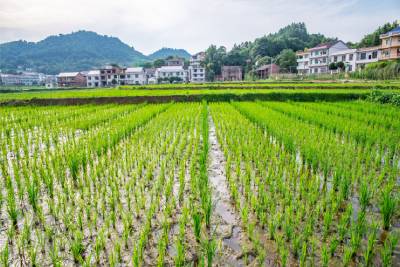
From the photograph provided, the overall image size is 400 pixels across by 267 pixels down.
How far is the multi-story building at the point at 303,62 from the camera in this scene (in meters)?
54.4

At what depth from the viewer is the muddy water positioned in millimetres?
2543

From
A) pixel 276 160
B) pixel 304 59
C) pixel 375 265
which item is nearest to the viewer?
pixel 375 265

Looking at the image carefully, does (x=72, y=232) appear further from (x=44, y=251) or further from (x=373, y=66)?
(x=373, y=66)

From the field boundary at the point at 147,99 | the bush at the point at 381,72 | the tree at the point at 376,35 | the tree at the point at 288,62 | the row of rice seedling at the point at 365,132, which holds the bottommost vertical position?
the row of rice seedling at the point at 365,132

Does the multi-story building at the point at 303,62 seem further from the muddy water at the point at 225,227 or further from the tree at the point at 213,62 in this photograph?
the muddy water at the point at 225,227

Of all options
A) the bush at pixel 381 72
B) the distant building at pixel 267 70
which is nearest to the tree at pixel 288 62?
the distant building at pixel 267 70

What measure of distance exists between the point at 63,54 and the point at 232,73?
130 m

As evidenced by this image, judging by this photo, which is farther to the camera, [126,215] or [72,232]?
[126,215]

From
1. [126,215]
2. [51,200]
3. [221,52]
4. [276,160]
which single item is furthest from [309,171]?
[221,52]

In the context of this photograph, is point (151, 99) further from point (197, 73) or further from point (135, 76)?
point (197, 73)

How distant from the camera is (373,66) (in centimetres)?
3247

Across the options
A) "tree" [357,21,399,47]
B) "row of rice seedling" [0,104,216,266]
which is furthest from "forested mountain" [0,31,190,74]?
"row of rice seedling" [0,104,216,266]

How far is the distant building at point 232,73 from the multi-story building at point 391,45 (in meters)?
29.5

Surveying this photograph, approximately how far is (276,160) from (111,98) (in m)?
14.9
